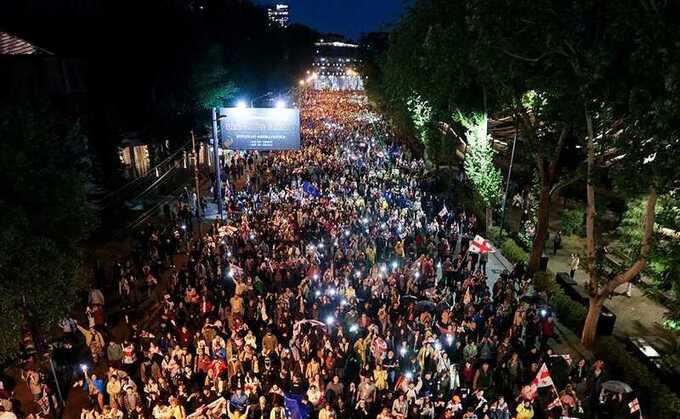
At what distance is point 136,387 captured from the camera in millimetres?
10188

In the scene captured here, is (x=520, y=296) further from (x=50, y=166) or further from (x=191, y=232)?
(x=191, y=232)

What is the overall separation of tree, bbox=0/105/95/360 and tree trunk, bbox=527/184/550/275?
14927 millimetres

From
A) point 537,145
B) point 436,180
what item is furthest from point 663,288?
point 436,180

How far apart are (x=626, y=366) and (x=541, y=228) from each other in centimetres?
694

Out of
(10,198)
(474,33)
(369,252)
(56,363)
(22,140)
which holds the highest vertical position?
(474,33)

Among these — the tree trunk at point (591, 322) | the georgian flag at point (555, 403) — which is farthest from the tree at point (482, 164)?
the georgian flag at point (555, 403)

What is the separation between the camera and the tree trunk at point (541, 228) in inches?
695

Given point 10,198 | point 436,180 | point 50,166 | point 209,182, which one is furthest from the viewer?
point 209,182

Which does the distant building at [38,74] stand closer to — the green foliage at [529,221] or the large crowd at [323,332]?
the large crowd at [323,332]

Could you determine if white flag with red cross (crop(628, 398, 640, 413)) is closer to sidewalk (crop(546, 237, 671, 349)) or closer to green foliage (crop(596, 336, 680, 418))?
green foliage (crop(596, 336, 680, 418))

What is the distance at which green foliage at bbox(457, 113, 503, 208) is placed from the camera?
23016 mm

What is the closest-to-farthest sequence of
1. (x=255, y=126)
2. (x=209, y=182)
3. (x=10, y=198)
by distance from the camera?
(x=10, y=198) < (x=255, y=126) < (x=209, y=182)

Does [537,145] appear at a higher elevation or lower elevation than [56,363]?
higher

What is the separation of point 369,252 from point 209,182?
71.6ft
